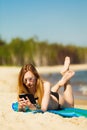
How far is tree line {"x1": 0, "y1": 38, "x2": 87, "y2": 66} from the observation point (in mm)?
53844

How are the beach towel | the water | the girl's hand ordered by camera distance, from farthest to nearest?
the water, the beach towel, the girl's hand

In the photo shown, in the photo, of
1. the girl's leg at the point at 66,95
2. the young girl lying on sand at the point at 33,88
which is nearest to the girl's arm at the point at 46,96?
the young girl lying on sand at the point at 33,88

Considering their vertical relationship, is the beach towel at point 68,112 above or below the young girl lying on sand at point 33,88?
below

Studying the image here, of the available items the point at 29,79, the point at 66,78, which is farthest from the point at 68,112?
the point at 29,79

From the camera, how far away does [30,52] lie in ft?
184

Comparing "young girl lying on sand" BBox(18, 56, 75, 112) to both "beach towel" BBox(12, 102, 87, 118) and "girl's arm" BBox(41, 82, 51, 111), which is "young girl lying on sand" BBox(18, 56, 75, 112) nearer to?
"girl's arm" BBox(41, 82, 51, 111)

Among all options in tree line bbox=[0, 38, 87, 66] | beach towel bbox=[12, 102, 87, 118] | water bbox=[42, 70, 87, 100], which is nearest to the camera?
beach towel bbox=[12, 102, 87, 118]

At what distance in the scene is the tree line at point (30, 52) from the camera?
53844 millimetres

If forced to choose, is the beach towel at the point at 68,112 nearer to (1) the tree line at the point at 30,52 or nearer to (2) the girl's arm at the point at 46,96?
(2) the girl's arm at the point at 46,96

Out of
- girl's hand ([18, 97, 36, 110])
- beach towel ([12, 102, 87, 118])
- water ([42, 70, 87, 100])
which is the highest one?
girl's hand ([18, 97, 36, 110])

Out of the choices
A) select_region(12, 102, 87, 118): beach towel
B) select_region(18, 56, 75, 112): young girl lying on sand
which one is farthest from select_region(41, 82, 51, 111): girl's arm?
select_region(12, 102, 87, 118): beach towel

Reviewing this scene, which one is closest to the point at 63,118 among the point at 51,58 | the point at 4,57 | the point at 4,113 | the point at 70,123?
the point at 70,123

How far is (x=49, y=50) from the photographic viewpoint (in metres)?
60.6

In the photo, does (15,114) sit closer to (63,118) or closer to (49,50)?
(63,118)
